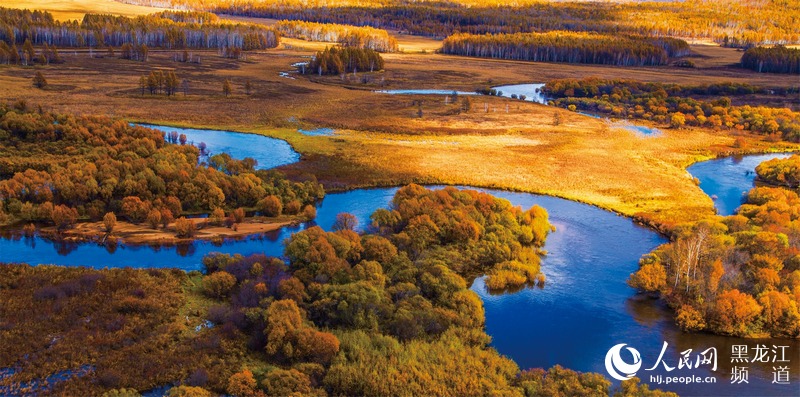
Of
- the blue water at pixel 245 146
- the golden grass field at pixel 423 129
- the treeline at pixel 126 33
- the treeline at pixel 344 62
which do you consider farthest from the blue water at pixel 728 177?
the treeline at pixel 126 33

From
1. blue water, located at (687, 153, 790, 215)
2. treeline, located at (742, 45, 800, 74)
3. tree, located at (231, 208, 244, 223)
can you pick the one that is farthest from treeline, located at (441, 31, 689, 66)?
tree, located at (231, 208, 244, 223)

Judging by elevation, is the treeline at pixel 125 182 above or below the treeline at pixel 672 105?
below

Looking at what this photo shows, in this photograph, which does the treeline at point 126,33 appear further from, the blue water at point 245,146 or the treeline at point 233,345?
the treeline at point 233,345

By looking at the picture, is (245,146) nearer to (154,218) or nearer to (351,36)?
Result: (154,218)

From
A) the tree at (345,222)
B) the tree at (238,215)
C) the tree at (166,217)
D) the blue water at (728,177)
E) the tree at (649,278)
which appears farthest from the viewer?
the blue water at (728,177)

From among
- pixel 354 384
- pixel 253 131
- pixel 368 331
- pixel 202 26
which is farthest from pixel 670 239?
pixel 202 26

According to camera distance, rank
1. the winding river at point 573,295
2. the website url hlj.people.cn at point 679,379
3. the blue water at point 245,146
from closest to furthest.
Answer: the website url hlj.people.cn at point 679,379
the winding river at point 573,295
the blue water at point 245,146

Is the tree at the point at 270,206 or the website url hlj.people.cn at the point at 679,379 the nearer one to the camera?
the website url hlj.people.cn at the point at 679,379
